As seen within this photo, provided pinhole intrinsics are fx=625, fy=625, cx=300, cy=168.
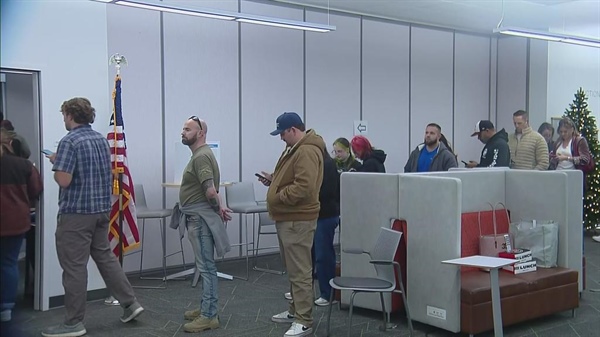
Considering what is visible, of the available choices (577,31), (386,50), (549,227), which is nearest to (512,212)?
(549,227)

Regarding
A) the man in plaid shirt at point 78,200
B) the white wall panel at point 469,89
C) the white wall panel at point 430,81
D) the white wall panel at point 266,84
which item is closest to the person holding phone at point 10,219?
the man in plaid shirt at point 78,200

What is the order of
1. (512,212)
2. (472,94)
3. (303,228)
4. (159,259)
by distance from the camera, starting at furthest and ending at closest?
(472,94)
(159,259)
(512,212)
(303,228)

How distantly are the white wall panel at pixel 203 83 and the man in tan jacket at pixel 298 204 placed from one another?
2.61 m

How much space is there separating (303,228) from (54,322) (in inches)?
83.1

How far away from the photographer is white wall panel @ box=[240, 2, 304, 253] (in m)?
7.61

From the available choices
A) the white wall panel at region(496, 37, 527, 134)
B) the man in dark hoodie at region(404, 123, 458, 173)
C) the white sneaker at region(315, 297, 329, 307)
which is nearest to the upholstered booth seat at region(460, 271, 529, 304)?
the white sneaker at region(315, 297, 329, 307)

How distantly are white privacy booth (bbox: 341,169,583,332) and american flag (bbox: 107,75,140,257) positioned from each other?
73.7 inches

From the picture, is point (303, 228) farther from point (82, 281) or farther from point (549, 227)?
point (549, 227)

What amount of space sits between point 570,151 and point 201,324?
5474 mm

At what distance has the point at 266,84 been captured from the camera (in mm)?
7781

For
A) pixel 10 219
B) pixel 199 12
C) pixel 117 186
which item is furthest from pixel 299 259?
pixel 199 12

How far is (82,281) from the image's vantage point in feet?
14.1

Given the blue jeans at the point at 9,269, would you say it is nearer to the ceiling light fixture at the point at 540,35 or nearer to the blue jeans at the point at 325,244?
the blue jeans at the point at 325,244

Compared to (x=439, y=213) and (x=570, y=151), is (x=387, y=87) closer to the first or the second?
(x=570, y=151)
